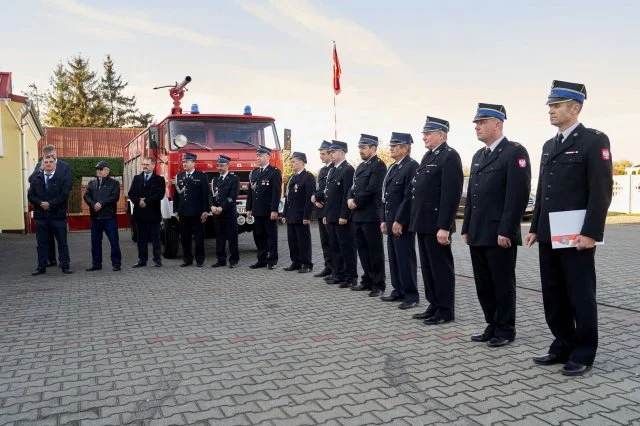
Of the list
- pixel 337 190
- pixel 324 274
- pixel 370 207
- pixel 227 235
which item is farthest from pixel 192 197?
pixel 370 207

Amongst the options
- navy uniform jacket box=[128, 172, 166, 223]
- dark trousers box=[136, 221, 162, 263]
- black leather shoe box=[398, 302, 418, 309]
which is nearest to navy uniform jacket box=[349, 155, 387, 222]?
black leather shoe box=[398, 302, 418, 309]

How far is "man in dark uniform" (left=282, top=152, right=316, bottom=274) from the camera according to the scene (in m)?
9.24

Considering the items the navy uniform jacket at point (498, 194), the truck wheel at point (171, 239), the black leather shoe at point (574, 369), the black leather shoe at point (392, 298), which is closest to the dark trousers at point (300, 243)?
the black leather shoe at point (392, 298)

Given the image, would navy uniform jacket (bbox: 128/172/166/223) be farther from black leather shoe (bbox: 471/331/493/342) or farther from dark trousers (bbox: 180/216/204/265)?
black leather shoe (bbox: 471/331/493/342)

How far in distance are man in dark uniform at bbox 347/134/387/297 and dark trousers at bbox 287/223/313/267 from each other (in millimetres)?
1949

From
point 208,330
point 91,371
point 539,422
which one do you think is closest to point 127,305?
point 208,330

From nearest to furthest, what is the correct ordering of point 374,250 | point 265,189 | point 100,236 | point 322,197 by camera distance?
point 374,250
point 322,197
point 265,189
point 100,236

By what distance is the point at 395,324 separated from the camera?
567 cm

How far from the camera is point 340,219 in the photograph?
7.77 meters

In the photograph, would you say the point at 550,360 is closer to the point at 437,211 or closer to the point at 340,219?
the point at 437,211

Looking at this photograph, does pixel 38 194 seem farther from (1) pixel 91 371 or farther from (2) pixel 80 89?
(2) pixel 80 89

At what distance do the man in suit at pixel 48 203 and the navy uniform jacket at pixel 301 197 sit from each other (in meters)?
3.68

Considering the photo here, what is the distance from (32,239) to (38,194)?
8.07 metres

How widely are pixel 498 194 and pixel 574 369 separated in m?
1.48
